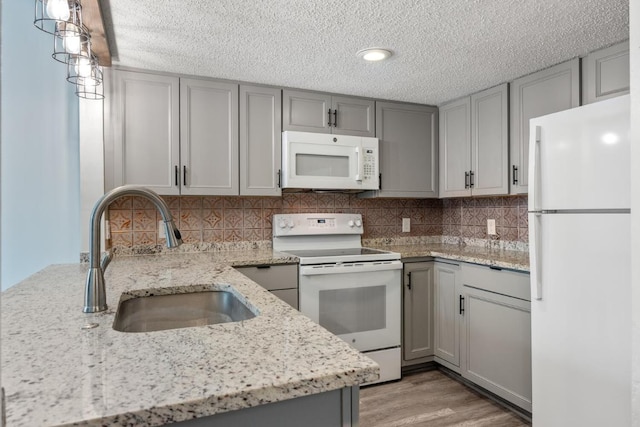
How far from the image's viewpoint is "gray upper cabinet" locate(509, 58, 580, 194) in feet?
7.50

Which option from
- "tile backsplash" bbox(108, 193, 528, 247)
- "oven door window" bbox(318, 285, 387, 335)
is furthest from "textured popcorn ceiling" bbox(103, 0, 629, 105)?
"oven door window" bbox(318, 285, 387, 335)

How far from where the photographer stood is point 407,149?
3.27 metres

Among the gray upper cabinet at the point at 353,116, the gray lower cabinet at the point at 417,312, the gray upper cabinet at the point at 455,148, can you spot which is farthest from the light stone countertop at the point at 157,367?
the gray upper cabinet at the point at 455,148

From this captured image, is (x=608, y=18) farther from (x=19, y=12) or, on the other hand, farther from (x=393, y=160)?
(x=19, y=12)

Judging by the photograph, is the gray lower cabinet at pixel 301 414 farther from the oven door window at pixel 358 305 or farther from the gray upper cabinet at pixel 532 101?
the gray upper cabinet at pixel 532 101

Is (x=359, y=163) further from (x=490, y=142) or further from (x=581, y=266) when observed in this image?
(x=581, y=266)

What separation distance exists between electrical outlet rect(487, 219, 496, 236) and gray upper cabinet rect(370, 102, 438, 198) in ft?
1.57

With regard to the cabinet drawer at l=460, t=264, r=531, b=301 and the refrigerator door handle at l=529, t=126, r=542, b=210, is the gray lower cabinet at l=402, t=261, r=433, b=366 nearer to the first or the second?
the cabinet drawer at l=460, t=264, r=531, b=301

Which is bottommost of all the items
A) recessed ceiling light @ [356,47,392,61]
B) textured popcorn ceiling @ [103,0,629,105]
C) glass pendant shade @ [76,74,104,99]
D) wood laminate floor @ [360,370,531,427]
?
wood laminate floor @ [360,370,531,427]

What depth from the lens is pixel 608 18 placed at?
183 centimetres

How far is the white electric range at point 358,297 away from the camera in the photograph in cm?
260

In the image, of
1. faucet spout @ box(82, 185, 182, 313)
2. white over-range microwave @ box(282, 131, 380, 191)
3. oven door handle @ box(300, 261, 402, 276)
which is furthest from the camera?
white over-range microwave @ box(282, 131, 380, 191)

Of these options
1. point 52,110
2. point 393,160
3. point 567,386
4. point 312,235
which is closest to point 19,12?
point 52,110

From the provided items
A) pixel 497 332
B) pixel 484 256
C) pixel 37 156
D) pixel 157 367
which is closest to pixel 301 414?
pixel 157 367
